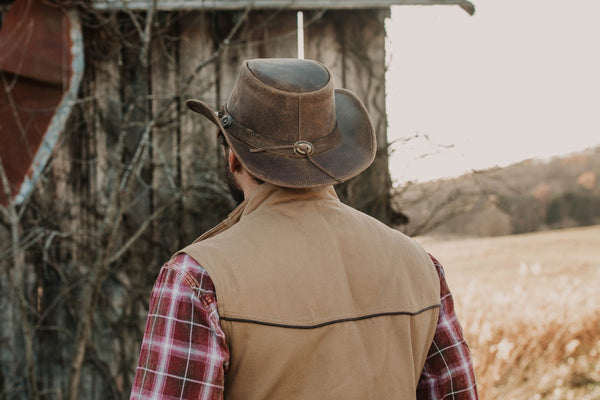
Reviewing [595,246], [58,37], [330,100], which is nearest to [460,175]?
[330,100]

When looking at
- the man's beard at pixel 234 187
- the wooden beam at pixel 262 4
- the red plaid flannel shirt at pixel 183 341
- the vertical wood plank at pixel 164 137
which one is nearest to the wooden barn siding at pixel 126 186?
the vertical wood plank at pixel 164 137

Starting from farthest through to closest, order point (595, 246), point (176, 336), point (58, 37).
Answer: point (595, 246), point (58, 37), point (176, 336)

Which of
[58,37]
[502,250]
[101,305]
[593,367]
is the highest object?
[58,37]

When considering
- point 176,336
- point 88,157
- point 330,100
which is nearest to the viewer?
point 176,336

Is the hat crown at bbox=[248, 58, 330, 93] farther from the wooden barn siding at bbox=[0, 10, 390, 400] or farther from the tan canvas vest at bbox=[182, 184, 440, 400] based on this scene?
the wooden barn siding at bbox=[0, 10, 390, 400]

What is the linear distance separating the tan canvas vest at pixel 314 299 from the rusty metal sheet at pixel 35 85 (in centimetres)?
234

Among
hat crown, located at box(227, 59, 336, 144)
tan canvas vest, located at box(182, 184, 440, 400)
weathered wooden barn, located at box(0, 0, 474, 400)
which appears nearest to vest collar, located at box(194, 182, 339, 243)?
tan canvas vest, located at box(182, 184, 440, 400)

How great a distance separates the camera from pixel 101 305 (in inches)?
135

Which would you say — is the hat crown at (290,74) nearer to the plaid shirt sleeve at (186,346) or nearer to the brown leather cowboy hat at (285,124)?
the brown leather cowboy hat at (285,124)

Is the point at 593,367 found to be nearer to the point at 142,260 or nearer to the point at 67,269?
the point at 142,260

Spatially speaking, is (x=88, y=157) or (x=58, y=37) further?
(x=88, y=157)

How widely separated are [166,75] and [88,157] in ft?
2.42

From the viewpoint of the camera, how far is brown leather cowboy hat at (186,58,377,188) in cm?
134

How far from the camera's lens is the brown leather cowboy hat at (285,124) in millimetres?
1337
